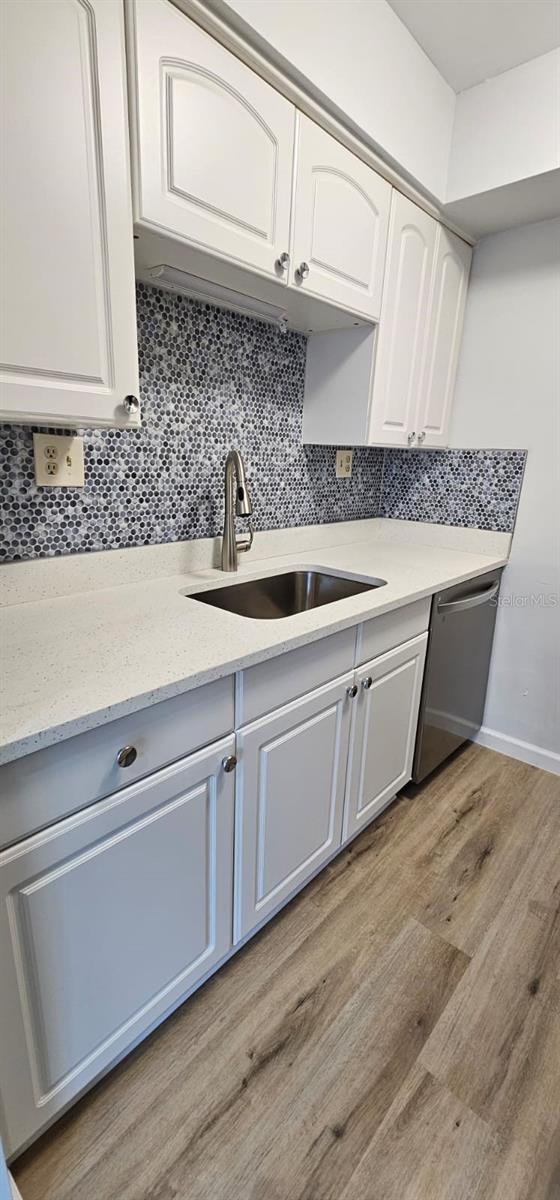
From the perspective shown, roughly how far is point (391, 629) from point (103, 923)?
1025 mm

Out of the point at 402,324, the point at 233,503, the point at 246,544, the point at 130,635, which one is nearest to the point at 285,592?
the point at 246,544

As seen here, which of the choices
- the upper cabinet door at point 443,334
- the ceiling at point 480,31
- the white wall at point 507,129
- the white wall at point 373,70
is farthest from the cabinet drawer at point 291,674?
the ceiling at point 480,31

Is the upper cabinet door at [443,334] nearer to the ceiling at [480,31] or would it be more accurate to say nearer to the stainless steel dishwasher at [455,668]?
the ceiling at [480,31]

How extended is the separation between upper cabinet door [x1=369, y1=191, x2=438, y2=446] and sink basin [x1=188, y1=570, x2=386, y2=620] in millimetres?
508

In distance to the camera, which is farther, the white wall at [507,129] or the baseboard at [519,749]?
the baseboard at [519,749]

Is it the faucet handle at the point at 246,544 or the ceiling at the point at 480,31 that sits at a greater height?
the ceiling at the point at 480,31

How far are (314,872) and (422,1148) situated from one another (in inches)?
23.3

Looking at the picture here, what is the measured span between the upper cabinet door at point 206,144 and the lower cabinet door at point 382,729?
110cm

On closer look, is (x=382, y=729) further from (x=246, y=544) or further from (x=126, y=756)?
(x=126, y=756)

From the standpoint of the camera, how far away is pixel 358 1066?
1145mm

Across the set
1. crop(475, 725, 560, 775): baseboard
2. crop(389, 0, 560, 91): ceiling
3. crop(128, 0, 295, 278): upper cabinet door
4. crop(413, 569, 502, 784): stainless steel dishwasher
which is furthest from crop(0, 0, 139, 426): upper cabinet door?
crop(475, 725, 560, 775): baseboard

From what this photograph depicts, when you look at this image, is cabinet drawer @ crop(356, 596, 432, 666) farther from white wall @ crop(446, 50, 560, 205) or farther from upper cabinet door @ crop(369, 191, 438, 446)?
white wall @ crop(446, 50, 560, 205)

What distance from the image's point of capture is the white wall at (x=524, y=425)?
6.45ft

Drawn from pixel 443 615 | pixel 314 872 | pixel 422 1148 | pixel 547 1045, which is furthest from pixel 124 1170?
pixel 443 615
